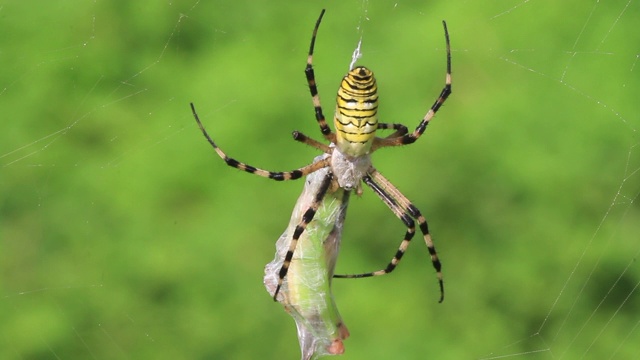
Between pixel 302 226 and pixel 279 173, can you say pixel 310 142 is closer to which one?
pixel 279 173

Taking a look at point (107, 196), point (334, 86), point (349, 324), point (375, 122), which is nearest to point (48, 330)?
point (107, 196)

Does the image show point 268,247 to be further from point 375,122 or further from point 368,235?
point 375,122

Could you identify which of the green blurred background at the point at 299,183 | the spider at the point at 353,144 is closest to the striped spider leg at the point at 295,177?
the spider at the point at 353,144

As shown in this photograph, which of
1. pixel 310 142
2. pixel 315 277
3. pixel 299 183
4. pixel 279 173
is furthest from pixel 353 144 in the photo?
pixel 299 183

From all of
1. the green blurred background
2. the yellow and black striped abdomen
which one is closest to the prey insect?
the yellow and black striped abdomen

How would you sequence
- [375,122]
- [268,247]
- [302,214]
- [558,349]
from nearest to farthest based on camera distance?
[375,122] < [302,214] < [558,349] < [268,247]

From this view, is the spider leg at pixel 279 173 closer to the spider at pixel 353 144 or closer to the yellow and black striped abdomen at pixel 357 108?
the spider at pixel 353 144

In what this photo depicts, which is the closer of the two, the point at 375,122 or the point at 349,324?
A: the point at 375,122
